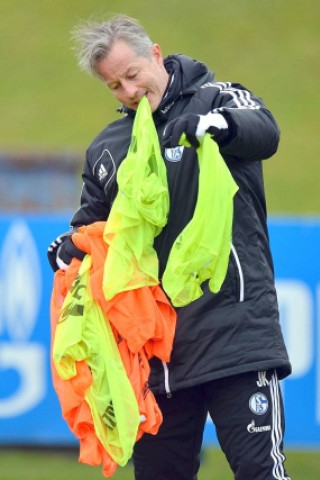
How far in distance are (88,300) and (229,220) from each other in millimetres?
598

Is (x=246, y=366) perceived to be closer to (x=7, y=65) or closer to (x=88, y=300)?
(x=88, y=300)

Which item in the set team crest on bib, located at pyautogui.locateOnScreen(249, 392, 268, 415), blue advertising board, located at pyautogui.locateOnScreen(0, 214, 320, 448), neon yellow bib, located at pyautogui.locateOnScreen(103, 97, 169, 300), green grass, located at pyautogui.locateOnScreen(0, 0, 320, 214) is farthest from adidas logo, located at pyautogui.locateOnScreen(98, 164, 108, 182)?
green grass, located at pyautogui.locateOnScreen(0, 0, 320, 214)

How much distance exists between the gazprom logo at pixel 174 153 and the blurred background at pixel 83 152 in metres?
0.65

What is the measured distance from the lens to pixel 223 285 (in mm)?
4113

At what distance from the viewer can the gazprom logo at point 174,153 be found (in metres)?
4.14

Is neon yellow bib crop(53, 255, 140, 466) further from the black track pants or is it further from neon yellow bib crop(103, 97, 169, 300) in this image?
the black track pants

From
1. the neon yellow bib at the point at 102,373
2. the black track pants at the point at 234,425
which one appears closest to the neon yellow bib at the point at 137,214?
A: the neon yellow bib at the point at 102,373

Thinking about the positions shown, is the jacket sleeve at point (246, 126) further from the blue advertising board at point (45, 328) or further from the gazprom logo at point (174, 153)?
the blue advertising board at point (45, 328)

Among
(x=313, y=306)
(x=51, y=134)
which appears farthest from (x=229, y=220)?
(x=51, y=134)

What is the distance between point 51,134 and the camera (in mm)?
11594

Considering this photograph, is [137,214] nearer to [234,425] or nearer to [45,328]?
[234,425]

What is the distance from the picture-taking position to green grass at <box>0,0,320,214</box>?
11.3m

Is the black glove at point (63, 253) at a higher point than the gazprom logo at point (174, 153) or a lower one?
lower

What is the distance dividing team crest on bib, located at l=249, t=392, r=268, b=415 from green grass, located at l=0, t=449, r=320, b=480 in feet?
7.06
